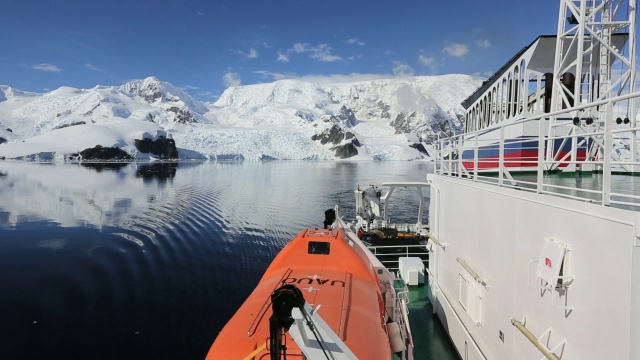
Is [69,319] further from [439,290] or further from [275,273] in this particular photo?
[439,290]

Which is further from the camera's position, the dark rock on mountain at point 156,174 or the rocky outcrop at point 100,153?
→ the rocky outcrop at point 100,153

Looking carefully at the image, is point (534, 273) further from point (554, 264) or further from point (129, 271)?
point (129, 271)

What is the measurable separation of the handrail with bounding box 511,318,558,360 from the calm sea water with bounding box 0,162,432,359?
9287mm

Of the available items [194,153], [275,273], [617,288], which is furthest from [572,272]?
[194,153]

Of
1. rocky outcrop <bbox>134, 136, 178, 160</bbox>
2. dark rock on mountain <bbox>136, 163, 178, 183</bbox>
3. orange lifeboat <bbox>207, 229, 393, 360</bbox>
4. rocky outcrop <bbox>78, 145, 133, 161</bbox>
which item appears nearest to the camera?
orange lifeboat <bbox>207, 229, 393, 360</bbox>

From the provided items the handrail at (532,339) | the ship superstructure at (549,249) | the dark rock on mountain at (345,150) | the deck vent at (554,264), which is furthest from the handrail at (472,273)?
the dark rock on mountain at (345,150)

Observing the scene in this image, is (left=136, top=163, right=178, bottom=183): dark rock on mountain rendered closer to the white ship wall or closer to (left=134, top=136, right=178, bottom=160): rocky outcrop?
(left=134, top=136, right=178, bottom=160): rocky outcrop

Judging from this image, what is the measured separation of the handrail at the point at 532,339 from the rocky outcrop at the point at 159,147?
155 m

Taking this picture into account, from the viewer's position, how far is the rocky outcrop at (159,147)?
468 feet

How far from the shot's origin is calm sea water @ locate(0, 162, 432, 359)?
11859 millimetres

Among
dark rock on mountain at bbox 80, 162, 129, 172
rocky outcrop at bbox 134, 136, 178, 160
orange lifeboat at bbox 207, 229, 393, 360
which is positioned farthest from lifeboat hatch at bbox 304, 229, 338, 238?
rocky outcrop at bbox 134, 136, 178, 160

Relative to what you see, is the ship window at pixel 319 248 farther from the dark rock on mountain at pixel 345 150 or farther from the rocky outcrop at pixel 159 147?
the dark rock on mountain at pixel 345 150

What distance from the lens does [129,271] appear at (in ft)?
58.0

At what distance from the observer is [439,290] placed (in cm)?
1040
